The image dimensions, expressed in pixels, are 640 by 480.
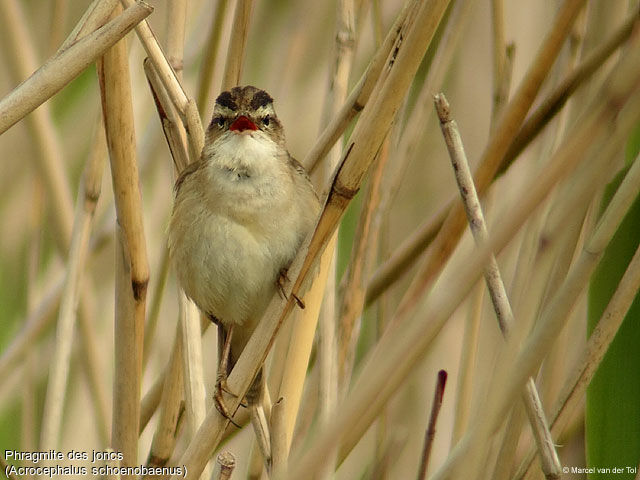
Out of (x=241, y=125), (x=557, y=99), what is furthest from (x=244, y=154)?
(x=557, y=99)

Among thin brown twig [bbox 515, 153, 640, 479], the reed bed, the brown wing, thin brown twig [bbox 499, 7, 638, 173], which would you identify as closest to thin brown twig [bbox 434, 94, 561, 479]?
the reed bed

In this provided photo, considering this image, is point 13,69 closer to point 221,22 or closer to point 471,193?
point 221,22

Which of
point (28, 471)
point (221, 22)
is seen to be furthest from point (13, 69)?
point (28, 471)

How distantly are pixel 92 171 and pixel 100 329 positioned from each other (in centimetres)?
91

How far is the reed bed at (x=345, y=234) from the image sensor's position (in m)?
1.48

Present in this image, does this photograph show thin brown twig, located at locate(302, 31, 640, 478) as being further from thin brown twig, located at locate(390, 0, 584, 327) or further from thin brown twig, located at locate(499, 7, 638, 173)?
thin brown twig, located at locate(499, 7, 638, 173)

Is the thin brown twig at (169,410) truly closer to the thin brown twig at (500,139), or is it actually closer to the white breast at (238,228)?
the white breast at (238,228)

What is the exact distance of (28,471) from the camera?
2420mm

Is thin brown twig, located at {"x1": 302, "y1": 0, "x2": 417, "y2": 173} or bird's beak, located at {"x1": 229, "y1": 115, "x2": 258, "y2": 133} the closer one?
thin brown twig, located at {"x1": 302, "y1": 0, "x2": 417, "y2": 173}

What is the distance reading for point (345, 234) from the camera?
267 centimetres

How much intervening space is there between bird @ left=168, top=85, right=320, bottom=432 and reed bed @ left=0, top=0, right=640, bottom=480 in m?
0.07

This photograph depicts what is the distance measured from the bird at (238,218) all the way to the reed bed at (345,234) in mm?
68

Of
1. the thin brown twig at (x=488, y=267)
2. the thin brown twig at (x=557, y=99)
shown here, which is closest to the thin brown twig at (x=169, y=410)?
the thin brown twig at (x=488, y=267)

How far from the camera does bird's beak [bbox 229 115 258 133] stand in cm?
226
